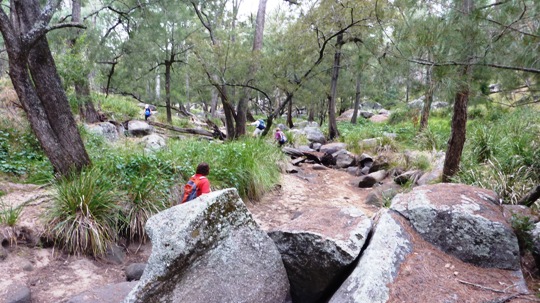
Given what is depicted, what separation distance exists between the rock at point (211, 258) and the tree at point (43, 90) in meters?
3.05

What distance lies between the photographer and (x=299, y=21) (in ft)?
33.7

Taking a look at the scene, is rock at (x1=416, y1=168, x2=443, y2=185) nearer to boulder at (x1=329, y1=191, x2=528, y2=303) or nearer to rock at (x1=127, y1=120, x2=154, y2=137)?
boulder at (x1=329, y1=191, x2=528, y2=303)

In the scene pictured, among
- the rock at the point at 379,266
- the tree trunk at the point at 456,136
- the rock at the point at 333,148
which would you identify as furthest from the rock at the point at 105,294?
the rock at the point at 333,148

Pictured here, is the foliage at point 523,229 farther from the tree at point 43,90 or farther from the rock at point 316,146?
the rock at point 316,146

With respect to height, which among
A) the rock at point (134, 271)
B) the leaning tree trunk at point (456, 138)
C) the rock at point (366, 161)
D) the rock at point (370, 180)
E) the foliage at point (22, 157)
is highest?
the leaning tree trunk at point (456, 138)

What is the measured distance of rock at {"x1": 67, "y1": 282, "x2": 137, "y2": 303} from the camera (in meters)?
3.11

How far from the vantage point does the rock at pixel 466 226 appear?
9.12 ft

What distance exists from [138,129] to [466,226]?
11262 millimetres

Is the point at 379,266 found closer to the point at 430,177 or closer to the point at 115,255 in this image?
the point at 115,255

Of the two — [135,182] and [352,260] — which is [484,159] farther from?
[135,182]

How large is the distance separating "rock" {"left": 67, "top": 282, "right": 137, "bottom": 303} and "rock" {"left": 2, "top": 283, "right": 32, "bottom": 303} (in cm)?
45

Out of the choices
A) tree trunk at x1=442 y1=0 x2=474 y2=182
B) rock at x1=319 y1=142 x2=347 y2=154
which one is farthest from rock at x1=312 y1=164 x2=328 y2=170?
tree trunk at x1=442 y1=0 x2=474 y2=182

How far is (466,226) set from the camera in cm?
288

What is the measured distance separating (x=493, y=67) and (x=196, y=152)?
5052 mm
